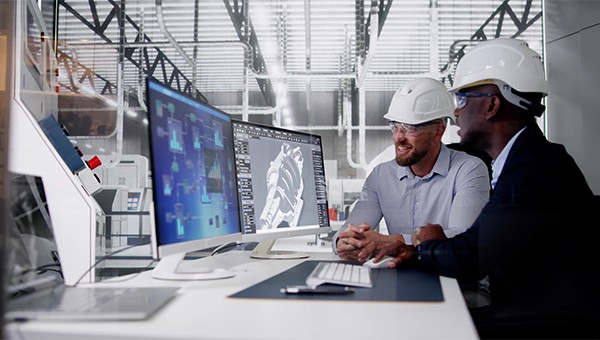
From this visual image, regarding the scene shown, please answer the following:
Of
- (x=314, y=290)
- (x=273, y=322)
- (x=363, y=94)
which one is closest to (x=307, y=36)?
(x=363, y=94)

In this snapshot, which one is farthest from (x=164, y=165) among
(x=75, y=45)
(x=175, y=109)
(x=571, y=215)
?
(x=75, y=45)

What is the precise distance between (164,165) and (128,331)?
499 mm

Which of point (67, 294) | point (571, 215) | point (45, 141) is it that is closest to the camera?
point (67, 294)

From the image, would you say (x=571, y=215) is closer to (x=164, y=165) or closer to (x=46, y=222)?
(x=164, y=165)

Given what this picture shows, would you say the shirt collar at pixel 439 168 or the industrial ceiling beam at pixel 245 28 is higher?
the industrial ceiling beam at pixel 245 28

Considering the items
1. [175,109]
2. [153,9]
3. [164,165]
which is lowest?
[164,165]

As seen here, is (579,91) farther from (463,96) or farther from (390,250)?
(390,250)

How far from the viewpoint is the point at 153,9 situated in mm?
4133

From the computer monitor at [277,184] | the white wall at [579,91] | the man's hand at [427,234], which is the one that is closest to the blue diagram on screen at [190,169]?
the computer monitor at [277,184]

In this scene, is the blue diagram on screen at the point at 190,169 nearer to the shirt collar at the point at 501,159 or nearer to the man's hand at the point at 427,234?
the man's hand at the point at 427,234

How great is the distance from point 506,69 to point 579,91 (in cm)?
144

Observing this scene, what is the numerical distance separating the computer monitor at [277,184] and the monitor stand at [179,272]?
0.33 metres

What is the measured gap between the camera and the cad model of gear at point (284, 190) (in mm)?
2008

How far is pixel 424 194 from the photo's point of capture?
94.3 inches
